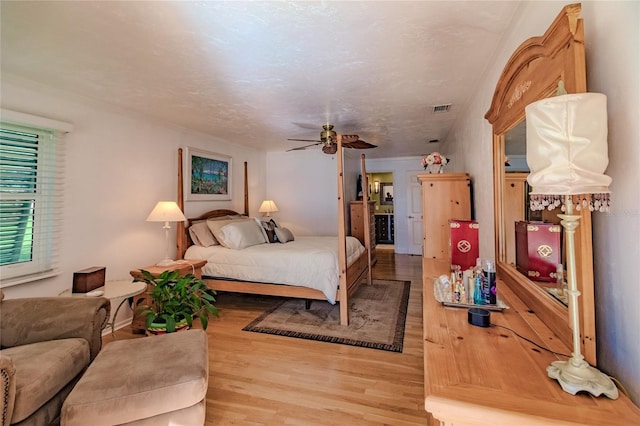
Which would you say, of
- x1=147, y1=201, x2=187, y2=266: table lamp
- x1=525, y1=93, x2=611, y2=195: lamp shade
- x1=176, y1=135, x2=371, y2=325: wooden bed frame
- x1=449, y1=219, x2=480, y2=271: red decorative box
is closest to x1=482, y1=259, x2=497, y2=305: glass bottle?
x1=449, y1=219, x2=480, y2=271: red decorative box

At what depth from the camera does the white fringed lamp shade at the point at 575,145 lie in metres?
0.73

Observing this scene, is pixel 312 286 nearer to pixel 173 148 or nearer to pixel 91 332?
pixel 91 332

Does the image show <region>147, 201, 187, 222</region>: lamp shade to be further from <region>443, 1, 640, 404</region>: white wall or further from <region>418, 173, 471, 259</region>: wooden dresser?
<region>443, 1, 640, 404</region>: white wall

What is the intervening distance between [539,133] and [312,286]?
105 inches

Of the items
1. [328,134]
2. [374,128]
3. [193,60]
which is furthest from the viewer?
[374,128]

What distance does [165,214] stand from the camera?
10.5 feet

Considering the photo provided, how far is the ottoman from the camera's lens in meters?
1.25

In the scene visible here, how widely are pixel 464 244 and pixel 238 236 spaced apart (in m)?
2.83

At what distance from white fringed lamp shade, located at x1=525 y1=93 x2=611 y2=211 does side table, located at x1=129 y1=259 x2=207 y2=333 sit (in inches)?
120

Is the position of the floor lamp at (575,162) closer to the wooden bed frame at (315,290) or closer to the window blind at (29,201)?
the wooden bed frame at (315,290)

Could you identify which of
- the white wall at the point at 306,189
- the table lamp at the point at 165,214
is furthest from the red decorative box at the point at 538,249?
the white wall at the point at 306,189

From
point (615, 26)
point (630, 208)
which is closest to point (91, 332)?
point (630, 208)

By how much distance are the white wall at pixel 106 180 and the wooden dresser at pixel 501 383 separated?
3249mm

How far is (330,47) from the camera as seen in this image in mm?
1893
